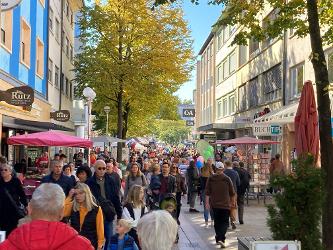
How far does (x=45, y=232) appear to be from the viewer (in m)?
3.56

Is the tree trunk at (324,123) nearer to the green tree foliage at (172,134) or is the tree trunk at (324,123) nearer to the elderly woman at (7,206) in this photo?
the elderly woman at (7,206)

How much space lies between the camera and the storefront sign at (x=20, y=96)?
51.1 feet

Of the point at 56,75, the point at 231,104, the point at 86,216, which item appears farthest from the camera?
the point at 231,104

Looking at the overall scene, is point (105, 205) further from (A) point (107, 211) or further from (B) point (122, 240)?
(B) point (122, 240)

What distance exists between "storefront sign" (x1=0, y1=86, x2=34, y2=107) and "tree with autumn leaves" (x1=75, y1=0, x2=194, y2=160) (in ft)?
50.3

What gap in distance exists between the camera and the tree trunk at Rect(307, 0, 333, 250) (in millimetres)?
7582

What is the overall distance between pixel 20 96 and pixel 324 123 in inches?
405

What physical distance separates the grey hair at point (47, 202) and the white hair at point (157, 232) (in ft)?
1.99

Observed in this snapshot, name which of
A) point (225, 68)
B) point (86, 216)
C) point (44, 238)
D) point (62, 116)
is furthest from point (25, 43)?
point (225, 68)

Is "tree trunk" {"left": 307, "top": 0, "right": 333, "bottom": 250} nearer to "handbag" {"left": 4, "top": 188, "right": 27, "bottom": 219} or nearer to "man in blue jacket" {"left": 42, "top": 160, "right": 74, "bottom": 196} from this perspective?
"man in blue jacket" {"left": 42, "top": 160, "right": 74, "bottom": 196}

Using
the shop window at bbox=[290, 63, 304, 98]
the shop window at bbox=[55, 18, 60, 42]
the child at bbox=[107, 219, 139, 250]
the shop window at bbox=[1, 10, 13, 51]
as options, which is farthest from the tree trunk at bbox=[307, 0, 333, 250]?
the shop window at bbox=[55, 18, 60, 42]

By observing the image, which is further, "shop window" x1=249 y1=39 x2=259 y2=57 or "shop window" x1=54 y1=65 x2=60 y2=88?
"shop window" x1=249 y1=39 x2=259 y2=57

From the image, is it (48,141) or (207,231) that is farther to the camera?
(48,141)

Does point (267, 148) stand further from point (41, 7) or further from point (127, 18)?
point (41, 7)
